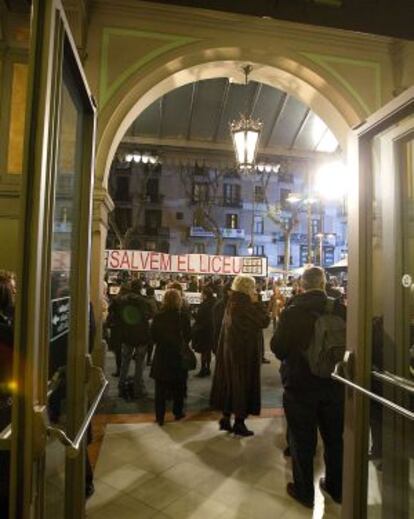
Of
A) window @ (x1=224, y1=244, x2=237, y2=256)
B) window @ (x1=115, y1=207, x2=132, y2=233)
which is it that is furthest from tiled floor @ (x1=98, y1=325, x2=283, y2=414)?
window @ (x1=224, y1=244, x2=237, y2=256)

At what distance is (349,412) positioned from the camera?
9.07 ft

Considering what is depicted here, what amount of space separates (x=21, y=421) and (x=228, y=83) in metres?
6.10

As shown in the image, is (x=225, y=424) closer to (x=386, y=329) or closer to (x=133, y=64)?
(x=386, y=329)

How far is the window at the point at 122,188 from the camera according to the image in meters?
44.0

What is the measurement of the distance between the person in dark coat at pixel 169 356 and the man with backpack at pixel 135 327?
106cm

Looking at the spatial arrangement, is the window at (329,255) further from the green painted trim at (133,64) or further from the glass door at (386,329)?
the glass door at (386,329)

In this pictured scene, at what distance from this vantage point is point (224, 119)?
716 centimetres

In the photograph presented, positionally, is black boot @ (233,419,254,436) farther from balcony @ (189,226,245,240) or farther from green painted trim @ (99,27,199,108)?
balcony @ (189,226,245,240)

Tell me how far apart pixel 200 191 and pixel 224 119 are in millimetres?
34424

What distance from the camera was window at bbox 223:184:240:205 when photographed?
46.5 meters

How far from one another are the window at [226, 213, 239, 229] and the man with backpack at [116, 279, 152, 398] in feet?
133

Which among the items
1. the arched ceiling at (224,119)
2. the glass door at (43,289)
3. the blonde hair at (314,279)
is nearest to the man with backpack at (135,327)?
the arched ceiling at (224,119)

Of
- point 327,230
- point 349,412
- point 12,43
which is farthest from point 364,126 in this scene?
point 327,230

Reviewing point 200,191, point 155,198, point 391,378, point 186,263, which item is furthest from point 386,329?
point 155,198
